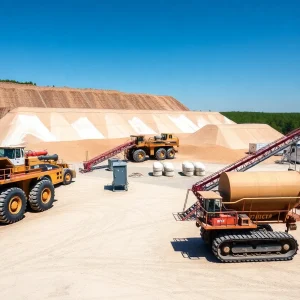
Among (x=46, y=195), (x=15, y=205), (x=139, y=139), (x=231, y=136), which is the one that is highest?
(x=231, y=136)

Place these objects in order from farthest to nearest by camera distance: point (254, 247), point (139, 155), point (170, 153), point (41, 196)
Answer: point (170, 153) → point (139, 155) → point (41, 196) → point (254, 247)

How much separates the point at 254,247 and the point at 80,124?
3915 centimetres

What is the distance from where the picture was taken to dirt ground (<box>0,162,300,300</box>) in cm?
795

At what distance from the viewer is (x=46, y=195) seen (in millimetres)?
15555

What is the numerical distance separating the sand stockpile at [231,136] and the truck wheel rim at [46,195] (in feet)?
100

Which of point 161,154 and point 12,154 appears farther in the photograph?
point 161,154

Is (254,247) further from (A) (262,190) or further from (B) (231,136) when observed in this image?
(B) (231,136)

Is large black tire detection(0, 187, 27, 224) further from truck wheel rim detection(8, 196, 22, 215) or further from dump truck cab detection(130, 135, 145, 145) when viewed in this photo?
dump truck cab detection(130, 135, 145, 145)

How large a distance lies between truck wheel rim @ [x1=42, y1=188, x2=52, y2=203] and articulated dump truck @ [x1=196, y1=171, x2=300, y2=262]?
913 centimetres

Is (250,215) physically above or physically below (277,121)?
below

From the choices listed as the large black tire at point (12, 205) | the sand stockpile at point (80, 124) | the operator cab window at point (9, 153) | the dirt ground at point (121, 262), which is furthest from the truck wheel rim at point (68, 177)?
the sand stockpile at point (80, 124)

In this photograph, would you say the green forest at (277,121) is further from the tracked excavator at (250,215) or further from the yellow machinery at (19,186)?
the yellow machinery at (19,186)

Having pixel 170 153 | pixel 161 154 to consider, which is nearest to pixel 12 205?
pixel 161 154

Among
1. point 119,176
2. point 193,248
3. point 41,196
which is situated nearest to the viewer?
point 193,248
